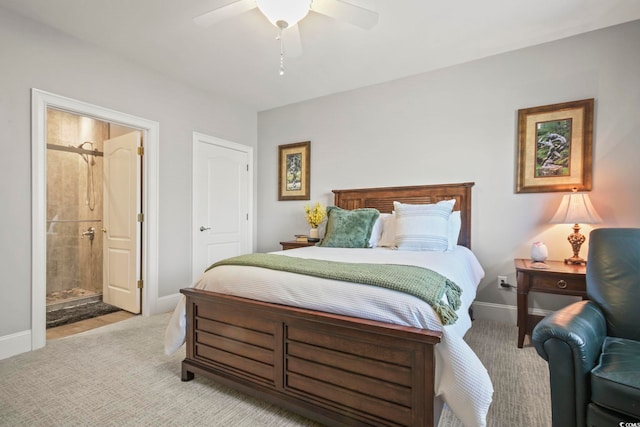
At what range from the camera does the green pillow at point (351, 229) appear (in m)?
3.09

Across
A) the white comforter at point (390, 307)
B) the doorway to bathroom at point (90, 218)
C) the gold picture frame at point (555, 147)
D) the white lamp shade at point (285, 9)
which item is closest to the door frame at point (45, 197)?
the doorway to bathroom at point (90, 218)

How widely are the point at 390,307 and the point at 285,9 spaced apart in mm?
1871

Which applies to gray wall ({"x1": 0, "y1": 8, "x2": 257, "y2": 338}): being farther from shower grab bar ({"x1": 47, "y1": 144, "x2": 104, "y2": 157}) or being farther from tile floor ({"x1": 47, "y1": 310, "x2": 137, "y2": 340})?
shower grab bar ({"x1": 47, "y1": 144, "x2": 104, "y2": 157})

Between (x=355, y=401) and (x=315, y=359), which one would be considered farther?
(x=315, y=359)

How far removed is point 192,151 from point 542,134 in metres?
3.67

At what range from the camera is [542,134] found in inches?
112

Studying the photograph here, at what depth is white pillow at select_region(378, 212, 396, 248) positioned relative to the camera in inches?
122

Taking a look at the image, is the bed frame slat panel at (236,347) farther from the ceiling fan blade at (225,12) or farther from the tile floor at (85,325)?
the ceiling fan blade at (225,12)

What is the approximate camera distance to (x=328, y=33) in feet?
8.68

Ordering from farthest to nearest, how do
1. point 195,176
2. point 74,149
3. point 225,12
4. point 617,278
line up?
point 74,149 < point 195,176 < point 225,12 < point 617,278

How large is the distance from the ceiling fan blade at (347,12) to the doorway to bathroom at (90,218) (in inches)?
95.6

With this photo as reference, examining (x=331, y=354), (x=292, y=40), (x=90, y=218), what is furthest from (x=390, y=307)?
(x=90, y=218)

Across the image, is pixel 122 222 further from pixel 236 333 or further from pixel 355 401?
pixel 355 401

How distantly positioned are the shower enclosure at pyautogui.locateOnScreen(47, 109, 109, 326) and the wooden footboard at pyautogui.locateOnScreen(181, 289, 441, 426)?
3.20m
